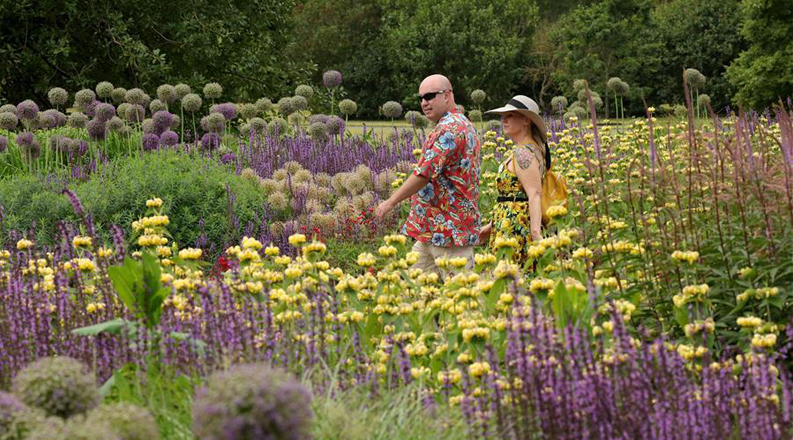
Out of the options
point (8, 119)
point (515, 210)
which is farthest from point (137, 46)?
point (515, 210)

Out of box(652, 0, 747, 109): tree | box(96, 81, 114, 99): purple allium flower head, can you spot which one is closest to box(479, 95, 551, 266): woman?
box(96, 81, 114, 99): purple allium flower head

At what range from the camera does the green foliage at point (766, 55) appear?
22.0m

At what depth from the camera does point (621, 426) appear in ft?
10.7

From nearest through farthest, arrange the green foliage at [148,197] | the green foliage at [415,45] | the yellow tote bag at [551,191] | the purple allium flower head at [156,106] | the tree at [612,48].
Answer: the yellow tote bag at [551,191] < the green foliage at [148,197] < the purple allium flower head at [156,106] < the tree at [612,48] < the green foliage at [415,45]

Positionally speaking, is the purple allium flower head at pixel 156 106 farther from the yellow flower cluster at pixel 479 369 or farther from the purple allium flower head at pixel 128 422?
the purple allium flower head at pixel 128 422

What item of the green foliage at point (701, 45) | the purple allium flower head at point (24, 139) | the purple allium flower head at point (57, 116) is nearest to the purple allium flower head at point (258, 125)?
the purple allium flower head at point (57, 116)

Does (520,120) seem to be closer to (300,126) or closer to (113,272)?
(113,272)

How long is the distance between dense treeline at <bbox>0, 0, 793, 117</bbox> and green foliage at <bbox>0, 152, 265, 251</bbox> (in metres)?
7.03

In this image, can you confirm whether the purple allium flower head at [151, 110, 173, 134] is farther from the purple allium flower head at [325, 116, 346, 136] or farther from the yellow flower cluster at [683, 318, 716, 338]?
the yellow flower cluster at [683, 318, 716, 338]

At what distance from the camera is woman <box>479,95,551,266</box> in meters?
6.37

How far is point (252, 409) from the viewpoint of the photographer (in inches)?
105

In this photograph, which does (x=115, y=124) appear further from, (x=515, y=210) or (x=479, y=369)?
(x=479, y=369)

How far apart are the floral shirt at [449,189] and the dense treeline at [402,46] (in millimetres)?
8526

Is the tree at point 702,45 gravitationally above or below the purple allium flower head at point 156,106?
above
